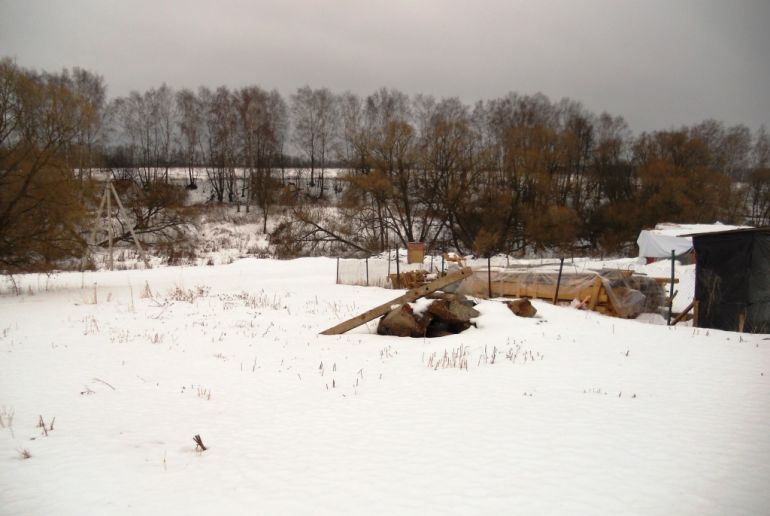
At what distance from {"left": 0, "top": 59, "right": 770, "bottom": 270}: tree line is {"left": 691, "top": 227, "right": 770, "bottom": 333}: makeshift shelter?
2057cm

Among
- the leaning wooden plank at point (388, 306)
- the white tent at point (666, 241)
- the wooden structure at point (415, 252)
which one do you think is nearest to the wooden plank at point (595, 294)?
the leaning wooden plank at point (388, 306)

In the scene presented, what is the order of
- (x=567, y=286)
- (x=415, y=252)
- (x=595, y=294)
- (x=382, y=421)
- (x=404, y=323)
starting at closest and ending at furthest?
(x=382, y=421), (x=404, y=323), (x=595, y=294), (x=567, y=286), (x=415, y=252)

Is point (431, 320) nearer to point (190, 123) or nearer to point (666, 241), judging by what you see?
point (666, 241)

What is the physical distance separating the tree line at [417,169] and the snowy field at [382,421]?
12401 mm

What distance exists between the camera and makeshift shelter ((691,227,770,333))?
1220 cm

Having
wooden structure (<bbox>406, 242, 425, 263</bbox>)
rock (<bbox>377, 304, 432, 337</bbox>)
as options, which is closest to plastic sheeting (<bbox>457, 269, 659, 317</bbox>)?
rock (<bbox>377, 304, 432, 337</bbox>)

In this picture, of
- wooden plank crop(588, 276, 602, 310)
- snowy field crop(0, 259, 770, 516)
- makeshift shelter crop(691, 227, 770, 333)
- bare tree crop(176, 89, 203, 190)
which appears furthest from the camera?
bare tree crop(176, 89, 203, 190)

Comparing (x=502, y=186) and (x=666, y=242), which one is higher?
(x=502, y=186)

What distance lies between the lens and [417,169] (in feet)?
124

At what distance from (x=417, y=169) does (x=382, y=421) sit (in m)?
33.9

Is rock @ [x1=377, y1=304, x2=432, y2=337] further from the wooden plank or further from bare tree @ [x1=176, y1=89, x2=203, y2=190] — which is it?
bare tree @ [x1=176, y1=89, x2=203, y2=190]

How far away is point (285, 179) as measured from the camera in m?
51.4

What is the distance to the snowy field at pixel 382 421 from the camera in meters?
3.66

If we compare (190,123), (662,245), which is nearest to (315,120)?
(190,123)
